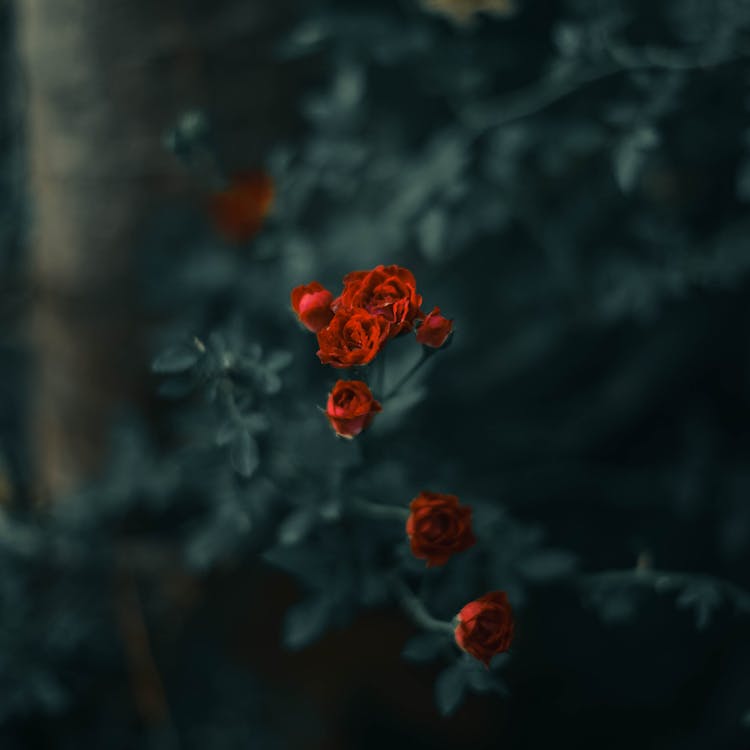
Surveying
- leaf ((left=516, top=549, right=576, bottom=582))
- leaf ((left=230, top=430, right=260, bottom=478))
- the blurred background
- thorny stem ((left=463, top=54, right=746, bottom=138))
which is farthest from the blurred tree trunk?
leaf ((left=516, top=549, right=576, bottom=582))

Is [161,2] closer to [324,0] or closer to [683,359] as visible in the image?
[324,0]

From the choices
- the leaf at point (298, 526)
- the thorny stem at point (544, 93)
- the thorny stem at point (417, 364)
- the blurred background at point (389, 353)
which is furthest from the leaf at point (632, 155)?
the leaf at point (298, 526)

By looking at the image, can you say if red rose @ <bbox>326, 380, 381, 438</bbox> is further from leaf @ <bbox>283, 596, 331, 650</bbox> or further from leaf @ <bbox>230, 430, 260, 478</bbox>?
leaf @ <bbox>283, 596, 331, 650</bbox>

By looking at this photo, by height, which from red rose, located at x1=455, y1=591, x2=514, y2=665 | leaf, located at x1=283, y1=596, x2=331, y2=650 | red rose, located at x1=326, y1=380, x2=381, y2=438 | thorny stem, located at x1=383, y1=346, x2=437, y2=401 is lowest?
leaf, located at x1=283, y1=596, x2=331, y2=650

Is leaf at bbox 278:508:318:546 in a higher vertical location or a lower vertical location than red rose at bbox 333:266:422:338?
lower

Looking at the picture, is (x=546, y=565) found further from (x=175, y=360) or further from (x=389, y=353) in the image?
(x=175, y=360)

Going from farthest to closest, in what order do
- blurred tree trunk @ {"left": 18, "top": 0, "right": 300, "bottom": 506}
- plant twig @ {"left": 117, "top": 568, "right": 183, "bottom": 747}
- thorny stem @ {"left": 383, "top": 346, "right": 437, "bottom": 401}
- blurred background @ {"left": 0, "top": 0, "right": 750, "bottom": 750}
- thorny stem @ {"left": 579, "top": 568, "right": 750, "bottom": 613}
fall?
plant twig @ {"left": 117, "top": 568, "right": 183, "bottom": 747} → blurred tree trunk @ {"left": 18, "top": 0, "right": 300, "bottom": 506} → blurred background @ {"left": 0, "top": 0, "right": 750, "bottom": 750} → thorny stem @ {"left": 579, "top": 568, "right": 750, "bottom": 613} → thorny stem @ {"left": 383, "top": 346, "right": 437, "bottom": 401}
